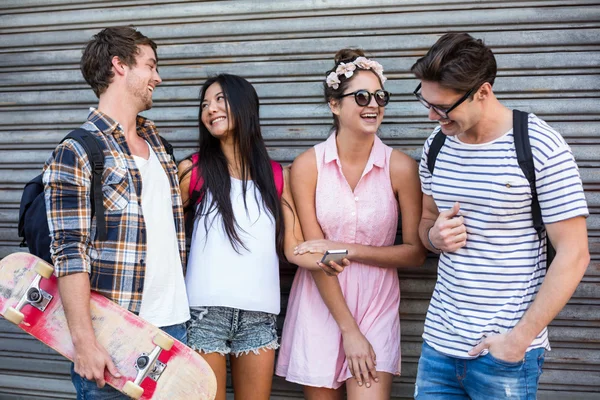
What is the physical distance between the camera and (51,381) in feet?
14.8

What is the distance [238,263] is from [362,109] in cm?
110

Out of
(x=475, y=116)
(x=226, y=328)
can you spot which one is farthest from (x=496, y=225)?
(x=226, y=328)

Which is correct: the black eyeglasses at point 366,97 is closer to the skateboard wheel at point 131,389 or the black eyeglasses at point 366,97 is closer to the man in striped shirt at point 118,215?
the man in striped shirt at point 118,215

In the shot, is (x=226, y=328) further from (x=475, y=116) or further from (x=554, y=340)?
(x=554, y=340)

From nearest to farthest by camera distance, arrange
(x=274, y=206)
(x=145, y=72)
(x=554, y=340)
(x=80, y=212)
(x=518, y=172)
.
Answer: (x=518, y=172), (x=80, y=212), (x=145, y=72), (x=274, y=206), (x=554, y=340)

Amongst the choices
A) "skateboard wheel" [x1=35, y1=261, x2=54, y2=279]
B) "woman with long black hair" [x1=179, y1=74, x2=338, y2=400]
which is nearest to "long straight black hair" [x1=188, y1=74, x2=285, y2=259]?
"woman with long black hair" [x1=179, y1=74, x2=338, y2=400]

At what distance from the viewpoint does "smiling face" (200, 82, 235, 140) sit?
3680mm

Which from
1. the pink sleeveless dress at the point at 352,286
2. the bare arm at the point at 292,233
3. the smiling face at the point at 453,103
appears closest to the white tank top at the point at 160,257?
the bare arm at the point at 292,233

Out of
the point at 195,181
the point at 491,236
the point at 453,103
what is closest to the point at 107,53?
the point at 195,181

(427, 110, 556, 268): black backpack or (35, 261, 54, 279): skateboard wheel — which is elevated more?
(427, 110, 556, 268): black backpack

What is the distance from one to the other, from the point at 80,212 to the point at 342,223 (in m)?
1.40

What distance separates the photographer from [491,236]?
9.05ft

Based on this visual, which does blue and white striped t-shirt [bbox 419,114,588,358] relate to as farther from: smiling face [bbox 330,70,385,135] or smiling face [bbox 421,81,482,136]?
smiling face [bbox 330,70,385,135]

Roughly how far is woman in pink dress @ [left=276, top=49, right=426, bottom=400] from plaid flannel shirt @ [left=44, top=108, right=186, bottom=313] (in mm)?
970
